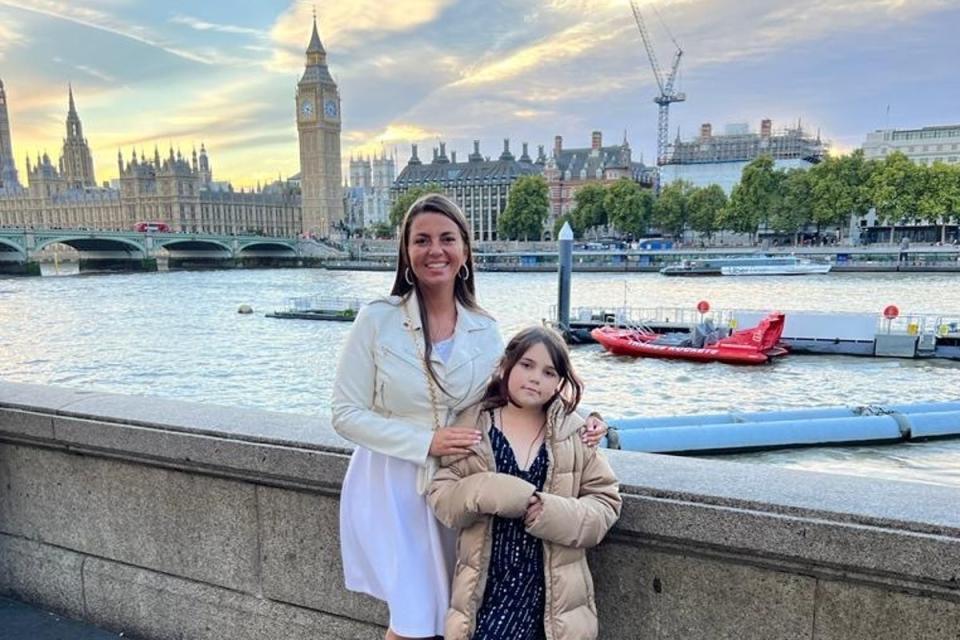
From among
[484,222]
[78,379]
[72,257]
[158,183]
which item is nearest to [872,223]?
[484,222]

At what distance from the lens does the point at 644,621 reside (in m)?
2.16

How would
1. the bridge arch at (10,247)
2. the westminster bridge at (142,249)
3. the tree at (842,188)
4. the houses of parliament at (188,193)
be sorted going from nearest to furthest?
the bridge arch at (10,247) < the westminster bridge at (142,249) < the tree at (842,188) < the houses of parliament at (188,193)

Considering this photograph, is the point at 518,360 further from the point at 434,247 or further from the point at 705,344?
the point at 705,344

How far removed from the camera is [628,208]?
87.4m

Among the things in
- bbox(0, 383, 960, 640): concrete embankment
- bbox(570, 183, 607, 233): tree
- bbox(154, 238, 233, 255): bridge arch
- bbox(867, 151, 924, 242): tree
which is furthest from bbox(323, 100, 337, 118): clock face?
bbox(0, 383, 960, 640): concrete embankment

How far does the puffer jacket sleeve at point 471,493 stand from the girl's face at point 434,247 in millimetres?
504

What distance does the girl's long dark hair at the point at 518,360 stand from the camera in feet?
6.30

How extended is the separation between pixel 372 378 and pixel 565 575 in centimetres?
72

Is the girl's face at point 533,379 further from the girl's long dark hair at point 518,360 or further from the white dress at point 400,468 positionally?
the white dress at point 400,468

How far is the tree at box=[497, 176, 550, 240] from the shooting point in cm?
9706

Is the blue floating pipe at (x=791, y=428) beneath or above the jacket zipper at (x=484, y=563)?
beneath

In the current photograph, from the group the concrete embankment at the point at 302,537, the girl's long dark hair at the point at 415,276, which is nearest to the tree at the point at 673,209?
the concrete embankment at the point at 302,537

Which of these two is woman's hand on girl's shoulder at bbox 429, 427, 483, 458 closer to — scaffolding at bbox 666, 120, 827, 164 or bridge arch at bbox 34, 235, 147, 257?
bridge arch at bbox 34, 235, 147, 257

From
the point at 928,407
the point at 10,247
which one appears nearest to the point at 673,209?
the point at 10,247
